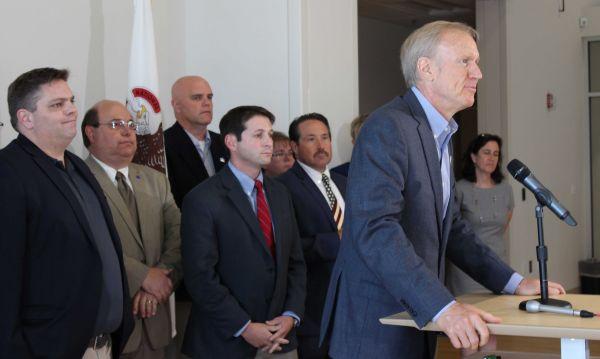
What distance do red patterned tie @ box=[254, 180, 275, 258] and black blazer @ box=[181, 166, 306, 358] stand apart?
3 cm

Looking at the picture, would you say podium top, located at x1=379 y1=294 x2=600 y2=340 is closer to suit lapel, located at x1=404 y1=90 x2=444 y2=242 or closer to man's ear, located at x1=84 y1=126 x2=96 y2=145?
suit lapel, located at x1=404 y1=90 x2=444 y2=242

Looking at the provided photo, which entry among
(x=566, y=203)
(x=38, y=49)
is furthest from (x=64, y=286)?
(x=566, y=203)

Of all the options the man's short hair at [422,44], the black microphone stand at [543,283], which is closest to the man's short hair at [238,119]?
the man's short hair at [422,44]

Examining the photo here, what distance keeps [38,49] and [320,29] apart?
6.25 ft

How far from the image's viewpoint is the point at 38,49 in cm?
417

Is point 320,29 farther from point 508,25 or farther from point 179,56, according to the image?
point 508,25

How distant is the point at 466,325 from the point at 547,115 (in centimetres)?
720

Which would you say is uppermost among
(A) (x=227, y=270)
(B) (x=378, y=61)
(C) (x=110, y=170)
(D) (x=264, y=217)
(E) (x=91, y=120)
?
(B) (x=378, y=61)

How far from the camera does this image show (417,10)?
30.6 ft

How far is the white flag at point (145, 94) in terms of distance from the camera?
410cm

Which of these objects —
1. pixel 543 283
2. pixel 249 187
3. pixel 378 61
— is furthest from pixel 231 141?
pixel 378 61

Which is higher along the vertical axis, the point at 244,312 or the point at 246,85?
the point at 246,85

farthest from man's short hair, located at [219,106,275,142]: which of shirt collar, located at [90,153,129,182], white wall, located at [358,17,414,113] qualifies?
white wall, located at [358,17,414,113]

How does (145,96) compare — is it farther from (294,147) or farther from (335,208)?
(335,208)
